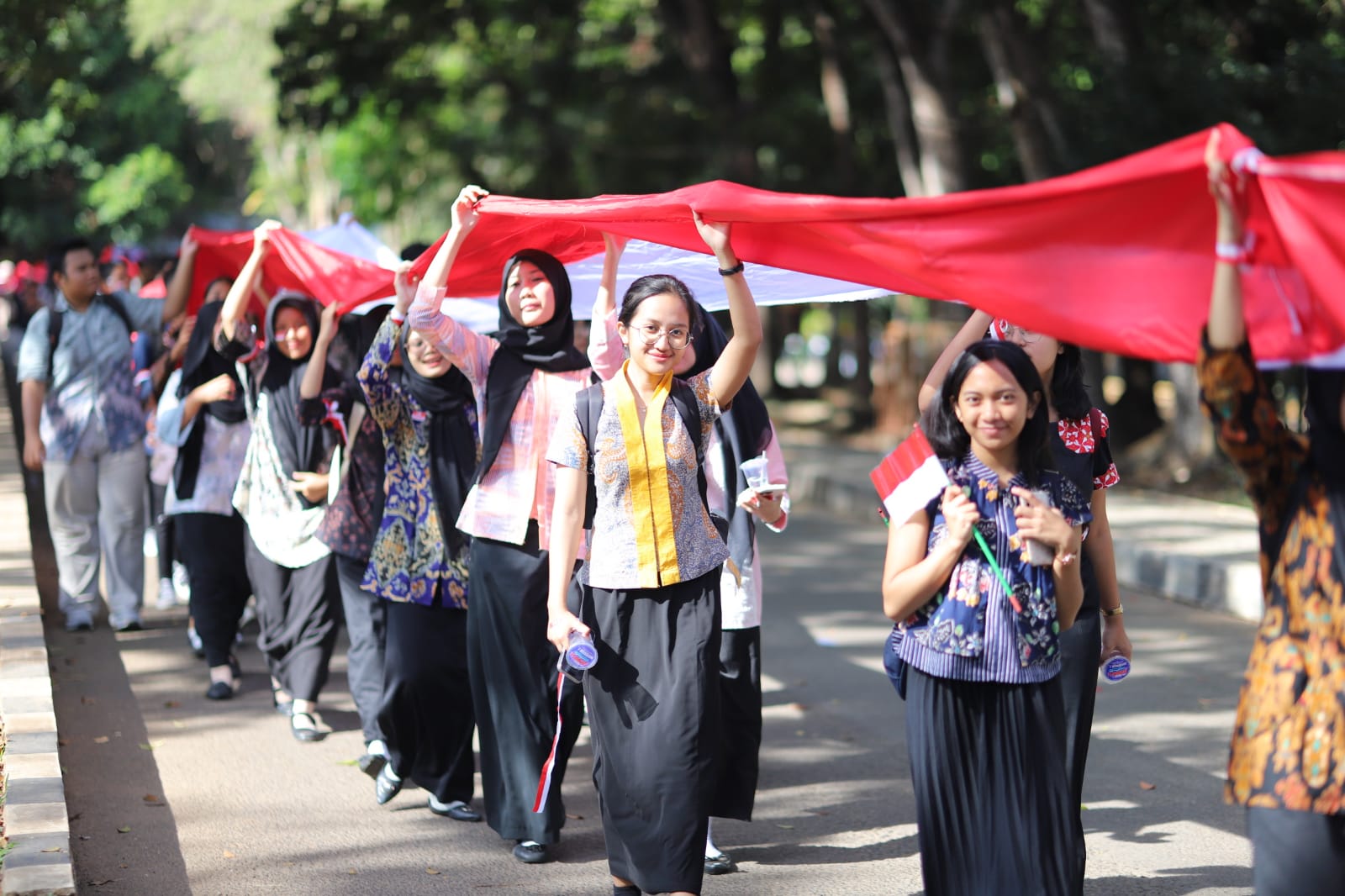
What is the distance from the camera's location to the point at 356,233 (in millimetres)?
8469

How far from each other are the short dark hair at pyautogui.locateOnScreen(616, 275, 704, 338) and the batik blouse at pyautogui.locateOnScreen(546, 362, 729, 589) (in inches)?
7.6

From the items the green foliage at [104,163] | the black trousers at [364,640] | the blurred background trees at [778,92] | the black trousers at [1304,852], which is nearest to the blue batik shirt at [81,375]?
the black trousers at [364,640]

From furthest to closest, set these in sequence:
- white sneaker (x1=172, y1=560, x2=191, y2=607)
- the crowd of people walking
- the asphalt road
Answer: white sneaker (x1=172, y1=560, x2=191, y2=607), the asphalt road, the crowd of people walking

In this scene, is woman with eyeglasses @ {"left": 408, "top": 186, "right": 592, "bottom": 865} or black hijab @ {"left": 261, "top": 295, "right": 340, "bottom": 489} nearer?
woman with eyeglasses @ {"left": 408, "top": 186, "right": 592, "bottom": 865}

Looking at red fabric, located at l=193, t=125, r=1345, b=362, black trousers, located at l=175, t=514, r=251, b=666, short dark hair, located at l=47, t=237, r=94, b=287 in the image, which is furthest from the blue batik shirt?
red fabric, located at l=193, t=125, r=1345, b=362

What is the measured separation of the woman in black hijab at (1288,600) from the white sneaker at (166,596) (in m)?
7.89

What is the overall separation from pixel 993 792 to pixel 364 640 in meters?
3.29

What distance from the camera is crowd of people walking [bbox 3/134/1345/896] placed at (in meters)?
3.22

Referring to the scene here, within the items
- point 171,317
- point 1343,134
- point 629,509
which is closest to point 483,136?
point 1343,134

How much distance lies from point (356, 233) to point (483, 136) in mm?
18236

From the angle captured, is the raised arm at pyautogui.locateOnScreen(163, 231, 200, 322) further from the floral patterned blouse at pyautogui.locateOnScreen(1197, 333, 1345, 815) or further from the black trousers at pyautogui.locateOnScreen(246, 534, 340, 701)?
the floral patterned blouse at pyautogui.locateOnScreen(1197, 333, 1345, 815)

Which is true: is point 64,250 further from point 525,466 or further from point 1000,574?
point 1000,574

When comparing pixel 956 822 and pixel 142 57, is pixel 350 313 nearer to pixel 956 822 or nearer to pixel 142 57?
pixel 956 822

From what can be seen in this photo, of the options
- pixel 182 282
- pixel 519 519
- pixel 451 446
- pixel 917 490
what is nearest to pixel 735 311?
pixel 917 490
